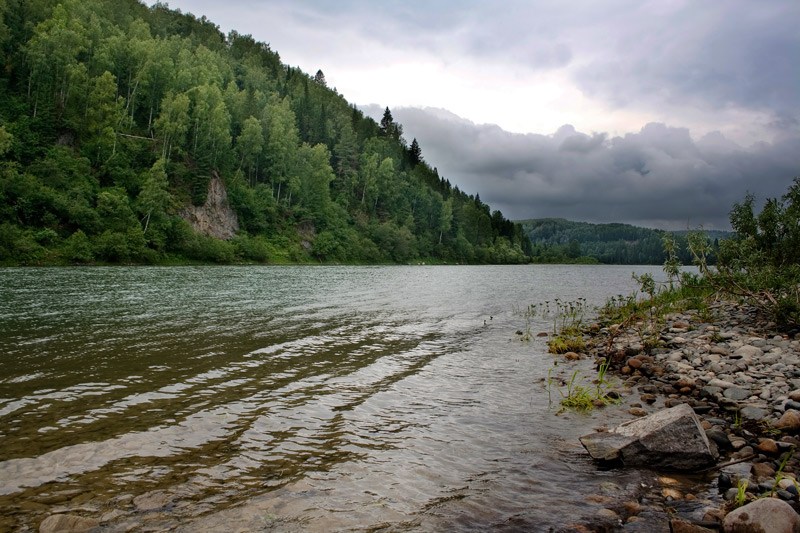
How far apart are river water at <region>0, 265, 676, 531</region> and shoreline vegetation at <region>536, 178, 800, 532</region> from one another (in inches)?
48.0

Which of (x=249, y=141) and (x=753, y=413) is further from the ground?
(x=249, y=141)

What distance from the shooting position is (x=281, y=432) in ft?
28.6

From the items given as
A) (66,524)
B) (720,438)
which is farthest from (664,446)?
(66,524)

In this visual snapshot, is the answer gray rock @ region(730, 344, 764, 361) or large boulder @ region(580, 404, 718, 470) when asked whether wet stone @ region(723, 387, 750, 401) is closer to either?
gray rock @ region(730, 344, 764, 361)

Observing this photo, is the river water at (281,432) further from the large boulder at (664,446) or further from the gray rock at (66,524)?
the large boulder at (664,446)

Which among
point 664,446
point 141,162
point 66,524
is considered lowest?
point 66,524

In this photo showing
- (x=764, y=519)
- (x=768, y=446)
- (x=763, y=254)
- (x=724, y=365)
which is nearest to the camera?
(x=764, y=519)

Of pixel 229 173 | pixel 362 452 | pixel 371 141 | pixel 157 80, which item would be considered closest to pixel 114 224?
pixel 229 173

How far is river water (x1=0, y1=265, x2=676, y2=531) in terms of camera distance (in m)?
5.98

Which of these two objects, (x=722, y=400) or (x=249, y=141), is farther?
(x=249, y=141)

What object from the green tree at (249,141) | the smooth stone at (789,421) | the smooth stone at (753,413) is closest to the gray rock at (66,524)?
the smooth stone at (789,421)

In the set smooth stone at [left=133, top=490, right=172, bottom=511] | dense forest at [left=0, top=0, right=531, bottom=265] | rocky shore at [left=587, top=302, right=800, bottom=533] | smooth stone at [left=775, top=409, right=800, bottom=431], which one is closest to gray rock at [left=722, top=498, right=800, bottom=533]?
rocky shore at [left=587, top=302, right=800, bottom=533]

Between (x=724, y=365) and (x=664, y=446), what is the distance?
22.8ft

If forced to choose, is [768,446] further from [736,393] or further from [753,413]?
[736,393]
